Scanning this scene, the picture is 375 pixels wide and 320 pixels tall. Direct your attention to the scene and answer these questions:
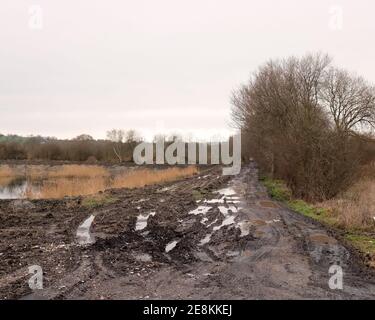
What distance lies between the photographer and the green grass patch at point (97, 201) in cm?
1702

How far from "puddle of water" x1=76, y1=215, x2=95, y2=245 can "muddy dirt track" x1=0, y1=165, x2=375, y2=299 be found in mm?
146

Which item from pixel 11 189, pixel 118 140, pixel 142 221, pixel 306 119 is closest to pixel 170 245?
pixel 142 221

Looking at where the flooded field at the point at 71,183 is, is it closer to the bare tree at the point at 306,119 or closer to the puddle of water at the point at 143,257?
the bare tree at the point at 306,119

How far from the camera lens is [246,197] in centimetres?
2033

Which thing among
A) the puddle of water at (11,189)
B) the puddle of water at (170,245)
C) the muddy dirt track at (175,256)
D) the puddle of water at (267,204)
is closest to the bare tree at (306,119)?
the puddle of water at (267,204)

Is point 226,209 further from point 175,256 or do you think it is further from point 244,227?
point 175,256

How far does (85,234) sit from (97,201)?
6.78 m

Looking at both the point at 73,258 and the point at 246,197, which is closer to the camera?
the point at 73,258

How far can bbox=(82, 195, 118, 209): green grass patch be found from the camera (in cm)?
1702

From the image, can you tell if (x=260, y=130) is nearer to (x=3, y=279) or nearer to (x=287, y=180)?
(x=287, y=180)

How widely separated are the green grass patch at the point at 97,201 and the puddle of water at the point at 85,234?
3407 mm

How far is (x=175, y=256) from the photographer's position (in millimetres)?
9008
